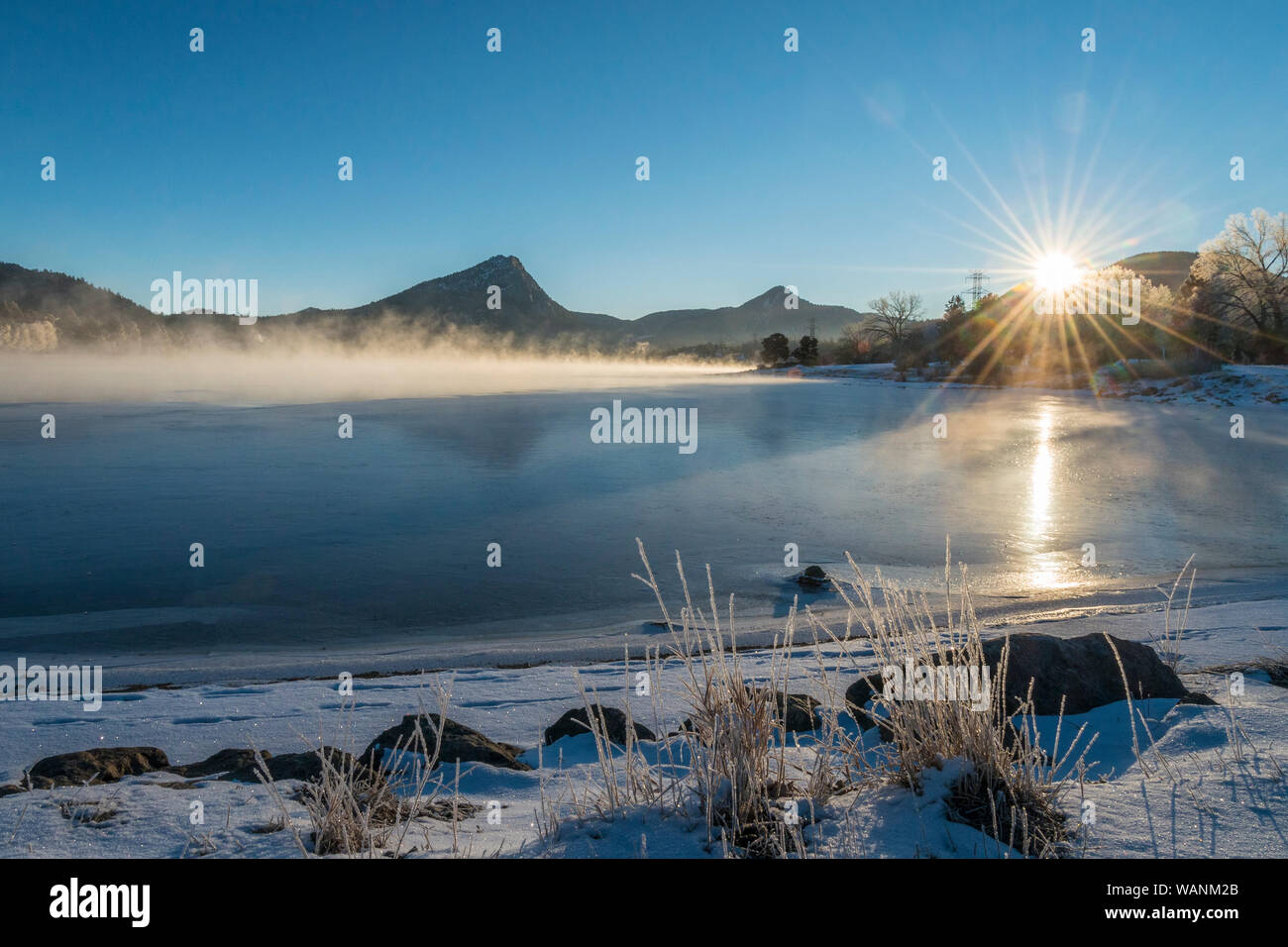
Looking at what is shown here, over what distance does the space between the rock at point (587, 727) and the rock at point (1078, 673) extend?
1859mm

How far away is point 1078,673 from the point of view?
402 centimetres

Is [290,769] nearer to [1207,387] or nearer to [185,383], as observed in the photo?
[1207,387]

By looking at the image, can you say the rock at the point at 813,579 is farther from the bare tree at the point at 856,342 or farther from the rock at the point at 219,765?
the bare tree at the point at 856,342

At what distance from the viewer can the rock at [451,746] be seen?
3.53m

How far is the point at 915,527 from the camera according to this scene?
12.5 metres

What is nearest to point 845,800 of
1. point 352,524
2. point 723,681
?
point 723,681

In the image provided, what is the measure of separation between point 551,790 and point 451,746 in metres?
0.70

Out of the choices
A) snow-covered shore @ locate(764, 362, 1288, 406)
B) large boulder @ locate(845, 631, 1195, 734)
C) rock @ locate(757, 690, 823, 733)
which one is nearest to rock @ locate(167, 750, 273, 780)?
rock @ locate(757, 690, 823, 733)

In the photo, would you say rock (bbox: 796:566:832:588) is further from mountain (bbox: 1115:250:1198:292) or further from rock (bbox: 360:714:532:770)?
mountain (bbox: 1115:250:1198:292)

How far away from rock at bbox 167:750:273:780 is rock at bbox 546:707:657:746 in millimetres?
1419

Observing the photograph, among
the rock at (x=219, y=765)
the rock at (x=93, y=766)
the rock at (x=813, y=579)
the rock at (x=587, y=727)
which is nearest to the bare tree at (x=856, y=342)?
the rock at (x=813, y=579)

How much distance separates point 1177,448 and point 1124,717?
72.5 feet

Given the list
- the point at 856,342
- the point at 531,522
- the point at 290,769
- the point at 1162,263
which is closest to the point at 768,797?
the point at 290,769
